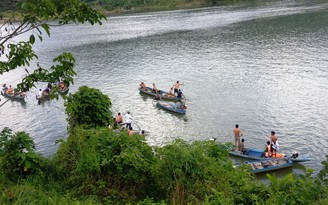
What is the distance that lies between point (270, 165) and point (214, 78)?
18021 mm

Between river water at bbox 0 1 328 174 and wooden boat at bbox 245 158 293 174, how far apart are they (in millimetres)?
1390

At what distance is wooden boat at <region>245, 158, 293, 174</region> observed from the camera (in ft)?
57.7

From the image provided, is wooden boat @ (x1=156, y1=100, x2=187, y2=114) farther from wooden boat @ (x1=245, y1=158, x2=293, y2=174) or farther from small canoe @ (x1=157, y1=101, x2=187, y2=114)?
wooden boat @ (x1=245, y1=158, x2=293, y2=174)

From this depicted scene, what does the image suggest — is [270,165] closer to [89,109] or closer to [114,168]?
[89,109]

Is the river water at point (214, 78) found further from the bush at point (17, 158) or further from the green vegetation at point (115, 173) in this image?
the bush at point (17, 158)

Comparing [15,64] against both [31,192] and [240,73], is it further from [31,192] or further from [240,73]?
[240,73]

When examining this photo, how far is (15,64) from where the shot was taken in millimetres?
7527

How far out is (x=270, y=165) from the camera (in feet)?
58.1

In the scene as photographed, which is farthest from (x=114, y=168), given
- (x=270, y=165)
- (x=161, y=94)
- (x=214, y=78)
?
(x=214, y=78)

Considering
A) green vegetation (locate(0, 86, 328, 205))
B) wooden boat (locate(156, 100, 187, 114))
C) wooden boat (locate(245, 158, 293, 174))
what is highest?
green vegetation (locate(0, 86, 328, 205))

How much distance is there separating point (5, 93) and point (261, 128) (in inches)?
986

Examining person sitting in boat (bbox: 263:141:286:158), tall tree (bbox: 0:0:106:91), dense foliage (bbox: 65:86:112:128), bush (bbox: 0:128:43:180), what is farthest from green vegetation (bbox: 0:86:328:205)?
person sitting in boat (bbox: 263:141:286:158)

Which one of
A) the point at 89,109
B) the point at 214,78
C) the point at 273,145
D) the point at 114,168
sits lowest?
the point at 273,145

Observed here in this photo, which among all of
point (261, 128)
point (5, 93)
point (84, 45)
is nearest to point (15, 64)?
point (261, 128)
